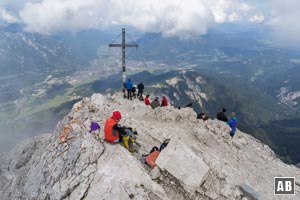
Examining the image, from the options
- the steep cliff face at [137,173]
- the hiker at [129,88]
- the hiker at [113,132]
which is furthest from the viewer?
the hiker at [129,88]

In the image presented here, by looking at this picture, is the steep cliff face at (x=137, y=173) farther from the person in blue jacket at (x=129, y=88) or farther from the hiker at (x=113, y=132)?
the person in blue jacket at (x=129, y=88)

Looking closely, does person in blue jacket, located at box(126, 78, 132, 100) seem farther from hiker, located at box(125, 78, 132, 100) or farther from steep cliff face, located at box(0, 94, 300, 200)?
steep cliff face, located at box(0, 94, 300, 200)

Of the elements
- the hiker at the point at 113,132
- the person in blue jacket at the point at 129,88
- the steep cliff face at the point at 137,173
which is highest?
the person in blue jacket at the point at 129,88

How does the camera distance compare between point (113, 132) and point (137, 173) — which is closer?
point (137, 173)

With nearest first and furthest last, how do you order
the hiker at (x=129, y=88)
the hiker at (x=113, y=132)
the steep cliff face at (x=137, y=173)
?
1. the steep cliff face at (x=137, y=173)
2. the hiker at (x=113, y=132)
3. the hiker at (x=129, y=88)

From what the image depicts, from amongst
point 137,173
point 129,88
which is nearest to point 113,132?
point 137,173

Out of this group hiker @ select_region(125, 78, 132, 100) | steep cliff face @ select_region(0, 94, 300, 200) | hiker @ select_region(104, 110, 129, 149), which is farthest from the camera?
hiker @ select_region(125, 78, 132, 100)

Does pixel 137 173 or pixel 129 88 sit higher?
pixel 129 88

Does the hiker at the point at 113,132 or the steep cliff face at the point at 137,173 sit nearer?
the steep cliff face at the point at 137,173

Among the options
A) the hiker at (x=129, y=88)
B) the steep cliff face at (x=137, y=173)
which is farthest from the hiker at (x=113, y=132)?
the hiker at (x=129, y=88)

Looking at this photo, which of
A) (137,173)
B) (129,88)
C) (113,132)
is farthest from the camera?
(129,88)

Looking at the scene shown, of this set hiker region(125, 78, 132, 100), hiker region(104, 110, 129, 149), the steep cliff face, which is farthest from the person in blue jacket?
hiker region(104, 110, 129, 149)

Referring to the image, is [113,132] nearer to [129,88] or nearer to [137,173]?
[137,173]

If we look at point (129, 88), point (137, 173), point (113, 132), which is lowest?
point (137, 173)
